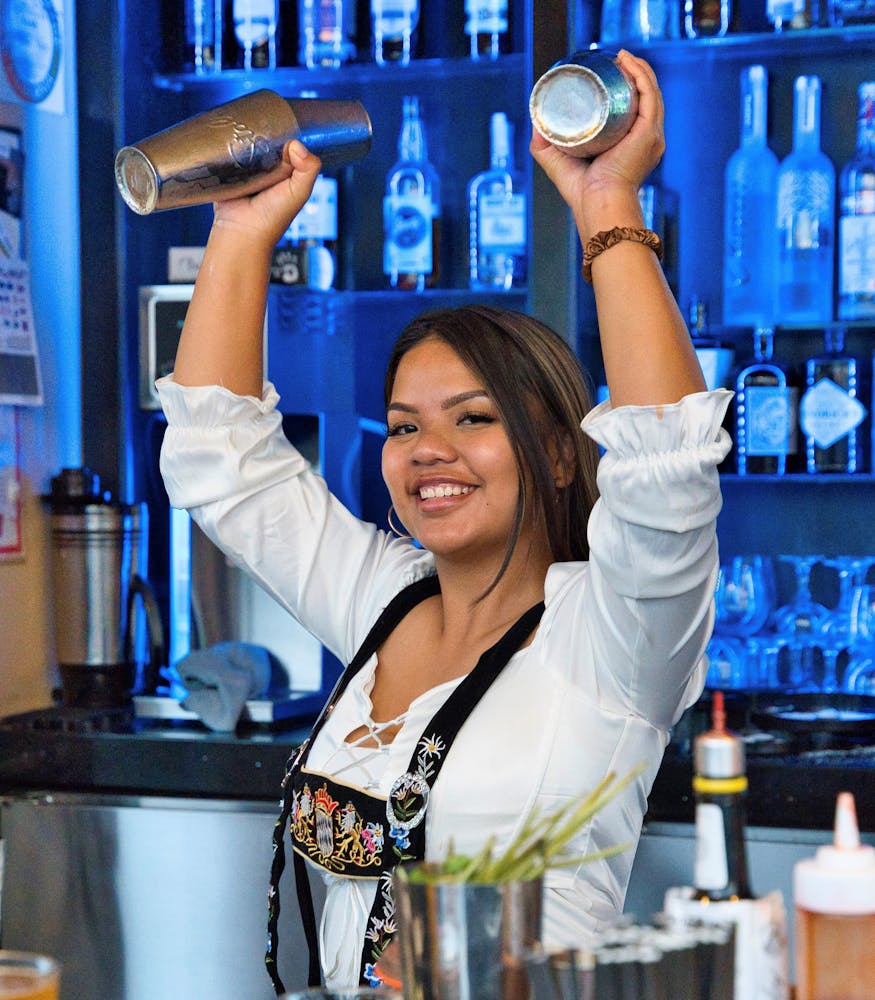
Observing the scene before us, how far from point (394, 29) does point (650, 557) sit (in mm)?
1945

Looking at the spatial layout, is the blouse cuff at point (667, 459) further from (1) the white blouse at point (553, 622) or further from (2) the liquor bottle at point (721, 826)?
(2) the liquor bottle at point (721, 826)

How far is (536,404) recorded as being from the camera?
1447 mm

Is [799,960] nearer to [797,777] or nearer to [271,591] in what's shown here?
[271,591]

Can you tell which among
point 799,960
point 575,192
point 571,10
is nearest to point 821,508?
point 571,10

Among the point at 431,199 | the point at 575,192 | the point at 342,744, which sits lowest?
the point at 342,744

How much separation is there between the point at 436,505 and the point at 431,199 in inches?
61.1

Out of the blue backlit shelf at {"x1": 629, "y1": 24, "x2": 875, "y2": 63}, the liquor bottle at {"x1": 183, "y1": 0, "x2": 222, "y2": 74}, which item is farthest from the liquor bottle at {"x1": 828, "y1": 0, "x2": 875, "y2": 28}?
the liquor bottle at {"x1": 183, "y1": 0, "x2": 222, "y2": 74}

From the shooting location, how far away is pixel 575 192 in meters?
1.24

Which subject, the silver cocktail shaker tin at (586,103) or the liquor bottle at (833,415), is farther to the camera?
the liquor bottle at (833,415)

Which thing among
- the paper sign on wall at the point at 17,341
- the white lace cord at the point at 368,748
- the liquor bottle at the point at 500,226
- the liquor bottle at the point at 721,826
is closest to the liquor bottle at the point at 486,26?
the liquor bottle at the point at 500,226

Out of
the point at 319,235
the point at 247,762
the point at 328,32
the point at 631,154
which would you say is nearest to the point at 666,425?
the point at 631,154

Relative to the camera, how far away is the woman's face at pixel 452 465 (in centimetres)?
142

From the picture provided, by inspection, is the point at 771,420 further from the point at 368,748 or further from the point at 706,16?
the point at 368,748

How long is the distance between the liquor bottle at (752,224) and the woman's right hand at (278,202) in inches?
50.7
